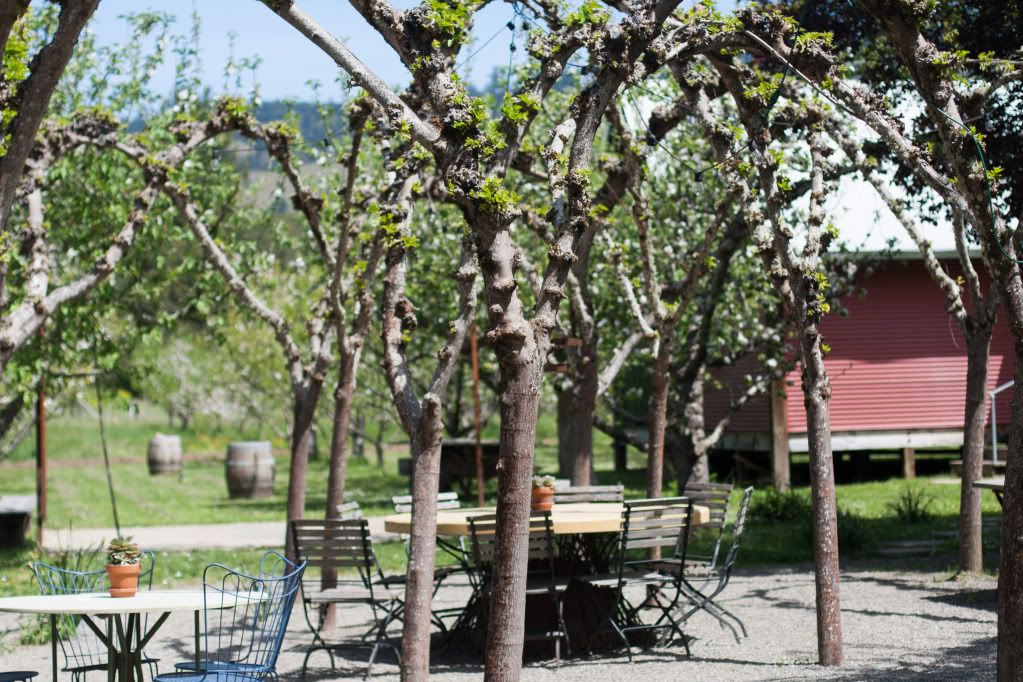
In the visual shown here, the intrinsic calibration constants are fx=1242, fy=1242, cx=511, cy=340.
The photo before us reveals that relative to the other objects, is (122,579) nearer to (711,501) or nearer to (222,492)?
(711,501)

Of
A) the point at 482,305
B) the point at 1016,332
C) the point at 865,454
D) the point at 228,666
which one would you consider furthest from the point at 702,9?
the point at 865,454

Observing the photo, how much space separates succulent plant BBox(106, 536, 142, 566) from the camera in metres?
6.07

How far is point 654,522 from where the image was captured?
8477mm

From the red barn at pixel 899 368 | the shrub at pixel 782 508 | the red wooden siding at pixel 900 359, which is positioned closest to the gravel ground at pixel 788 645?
the shrub at pixel 782 508

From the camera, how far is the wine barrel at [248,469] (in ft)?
81.6

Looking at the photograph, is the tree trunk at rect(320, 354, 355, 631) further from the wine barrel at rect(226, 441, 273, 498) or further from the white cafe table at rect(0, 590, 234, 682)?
the wine barrel at rect(226, 441, 273, 498)

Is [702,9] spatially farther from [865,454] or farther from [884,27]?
[865,454]

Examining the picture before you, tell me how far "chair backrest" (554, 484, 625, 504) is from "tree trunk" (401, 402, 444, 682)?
3.57 meters

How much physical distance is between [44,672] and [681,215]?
11423 mm

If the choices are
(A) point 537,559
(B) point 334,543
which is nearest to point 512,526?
(B) point 334,543

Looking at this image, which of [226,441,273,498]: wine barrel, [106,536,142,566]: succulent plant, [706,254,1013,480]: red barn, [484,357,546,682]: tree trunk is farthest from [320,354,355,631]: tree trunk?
[226,441,273,498]: wine barrel

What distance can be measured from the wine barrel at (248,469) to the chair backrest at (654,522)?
1728 cm

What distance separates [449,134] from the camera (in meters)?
6.24

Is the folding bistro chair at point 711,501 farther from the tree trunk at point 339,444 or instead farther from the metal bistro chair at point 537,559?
the tree trunk at point 339,444
